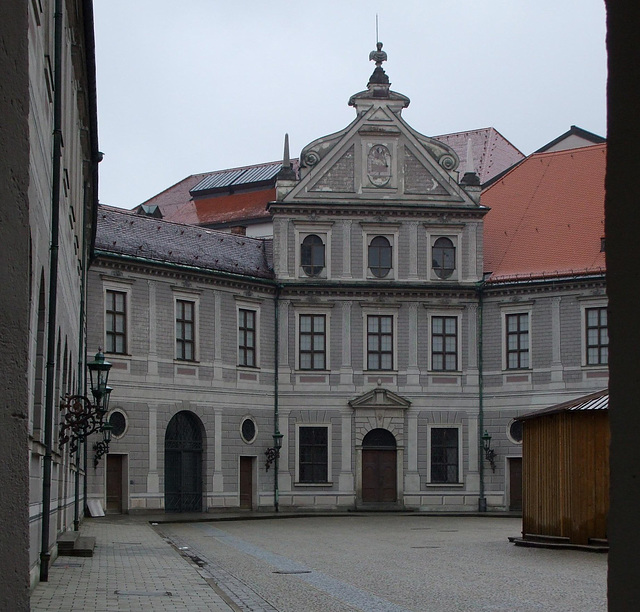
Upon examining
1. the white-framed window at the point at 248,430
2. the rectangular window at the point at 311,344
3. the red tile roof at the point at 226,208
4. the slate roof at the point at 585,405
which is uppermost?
the red tile roof at the point at 226,208

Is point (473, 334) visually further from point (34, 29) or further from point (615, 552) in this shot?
point (615, 552)

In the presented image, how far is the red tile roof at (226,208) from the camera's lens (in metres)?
→ 70.4

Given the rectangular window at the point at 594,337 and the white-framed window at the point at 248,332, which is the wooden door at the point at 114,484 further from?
the rectangular window at the point at 594,337

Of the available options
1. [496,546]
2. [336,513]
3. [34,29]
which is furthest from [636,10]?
[336,513]

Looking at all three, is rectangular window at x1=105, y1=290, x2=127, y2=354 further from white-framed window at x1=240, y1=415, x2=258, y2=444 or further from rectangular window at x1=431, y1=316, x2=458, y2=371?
rectangular window at x1=431, y1=316, x2=458, y2=371

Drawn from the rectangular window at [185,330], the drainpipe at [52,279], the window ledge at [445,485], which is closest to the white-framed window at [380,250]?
the rectangular window at [185,330]

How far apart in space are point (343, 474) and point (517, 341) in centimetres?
831

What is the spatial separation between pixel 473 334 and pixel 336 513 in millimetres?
8841

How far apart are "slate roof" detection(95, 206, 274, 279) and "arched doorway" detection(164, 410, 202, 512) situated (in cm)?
565

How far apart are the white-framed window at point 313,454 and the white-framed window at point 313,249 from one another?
19.0 feet

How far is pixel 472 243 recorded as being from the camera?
1929 inches

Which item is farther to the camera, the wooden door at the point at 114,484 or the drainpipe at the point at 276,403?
the drainpipe at the point at 276,403

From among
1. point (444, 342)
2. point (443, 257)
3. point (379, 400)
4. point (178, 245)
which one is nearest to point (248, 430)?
point (379, 400)

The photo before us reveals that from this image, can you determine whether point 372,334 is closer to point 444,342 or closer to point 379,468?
point 444,342
